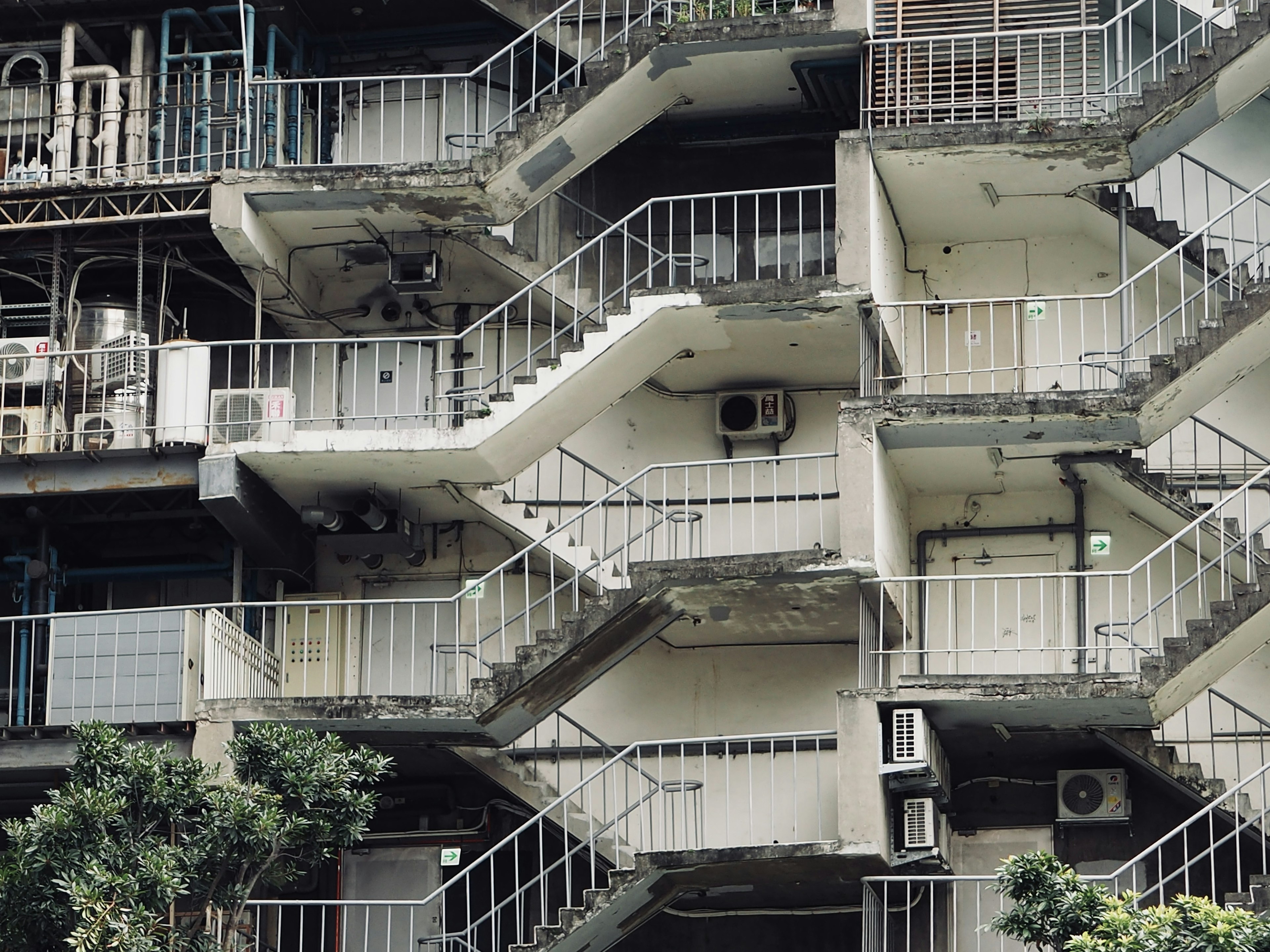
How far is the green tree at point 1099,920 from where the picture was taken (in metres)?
19.8

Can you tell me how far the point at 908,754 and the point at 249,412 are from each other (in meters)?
7.25

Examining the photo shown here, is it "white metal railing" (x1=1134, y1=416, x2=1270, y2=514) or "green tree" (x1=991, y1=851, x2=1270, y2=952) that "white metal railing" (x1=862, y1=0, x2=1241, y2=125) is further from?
"green tree" (x1=991, y1=851, x2=1270, y2=952)

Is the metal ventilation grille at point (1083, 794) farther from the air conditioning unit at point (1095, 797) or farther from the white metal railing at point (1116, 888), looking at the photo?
the white metal railing at point (1116, 888)

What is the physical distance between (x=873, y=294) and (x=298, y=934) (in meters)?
8.47

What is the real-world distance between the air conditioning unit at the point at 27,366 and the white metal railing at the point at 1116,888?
9.42m

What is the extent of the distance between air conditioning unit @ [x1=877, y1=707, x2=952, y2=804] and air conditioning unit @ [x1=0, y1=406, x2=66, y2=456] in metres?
8.55

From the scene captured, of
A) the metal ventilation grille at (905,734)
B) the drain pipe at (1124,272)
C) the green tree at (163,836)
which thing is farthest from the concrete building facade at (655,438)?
the green tree at (163,836)

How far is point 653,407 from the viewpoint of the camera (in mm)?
27984

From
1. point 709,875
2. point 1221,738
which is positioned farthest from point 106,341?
point 1221,738

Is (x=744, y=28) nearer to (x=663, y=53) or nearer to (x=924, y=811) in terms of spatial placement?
(x=663, y=53)

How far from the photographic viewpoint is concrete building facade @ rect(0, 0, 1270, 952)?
82.2 feet

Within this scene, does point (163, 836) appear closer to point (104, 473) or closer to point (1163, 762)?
point (104, 473)

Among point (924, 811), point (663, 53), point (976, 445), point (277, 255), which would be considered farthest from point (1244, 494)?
point (277, 255)

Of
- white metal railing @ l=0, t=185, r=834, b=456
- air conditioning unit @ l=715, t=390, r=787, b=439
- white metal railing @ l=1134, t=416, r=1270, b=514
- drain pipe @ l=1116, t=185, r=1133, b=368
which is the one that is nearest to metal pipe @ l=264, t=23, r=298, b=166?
white metal railing @ l=0, t=185, r=834, b=456
